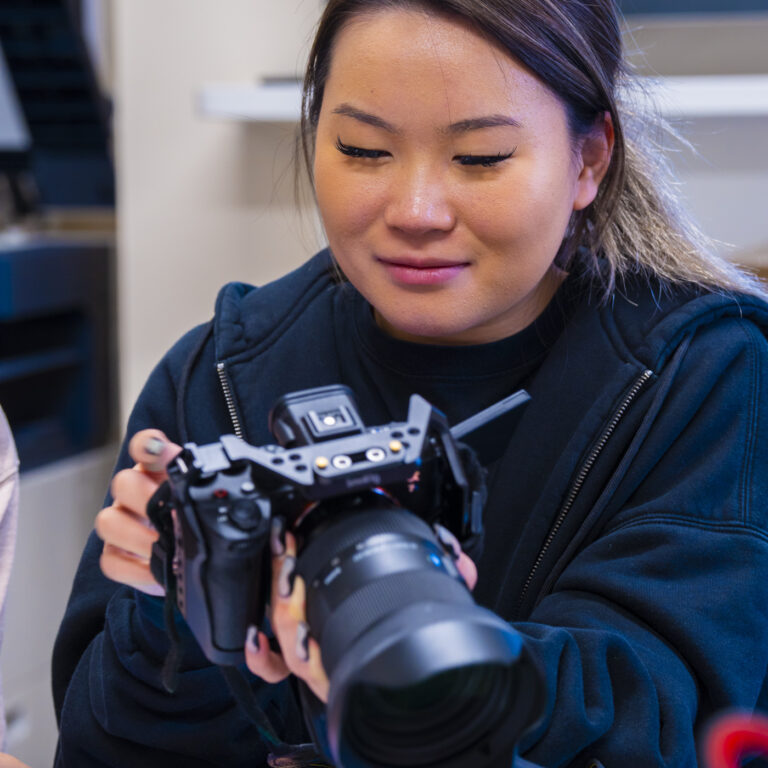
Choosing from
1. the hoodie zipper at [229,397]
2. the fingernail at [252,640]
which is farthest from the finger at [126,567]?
the hoodie zipper at [229,397]

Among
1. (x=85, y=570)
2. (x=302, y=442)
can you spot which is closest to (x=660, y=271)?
(x=302, y=442)

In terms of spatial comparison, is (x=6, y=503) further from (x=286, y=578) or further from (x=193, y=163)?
(x=193, y=163)

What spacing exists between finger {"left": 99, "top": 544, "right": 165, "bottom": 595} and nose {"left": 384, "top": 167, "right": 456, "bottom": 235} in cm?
30

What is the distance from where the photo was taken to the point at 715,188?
151 cm

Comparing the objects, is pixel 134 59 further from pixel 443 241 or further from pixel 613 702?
pixel 613 702

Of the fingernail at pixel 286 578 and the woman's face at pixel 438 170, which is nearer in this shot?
the fingernail at pixel 286 578

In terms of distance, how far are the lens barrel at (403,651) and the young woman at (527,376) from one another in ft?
0.31

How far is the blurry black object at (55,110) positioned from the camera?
182cm

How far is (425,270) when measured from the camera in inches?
30.6

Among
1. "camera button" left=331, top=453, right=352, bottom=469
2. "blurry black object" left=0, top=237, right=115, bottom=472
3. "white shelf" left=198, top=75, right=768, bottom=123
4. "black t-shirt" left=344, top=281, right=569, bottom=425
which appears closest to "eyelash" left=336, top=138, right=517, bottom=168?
"black t-shirt" left=344, top=281, right=569, bottom=425

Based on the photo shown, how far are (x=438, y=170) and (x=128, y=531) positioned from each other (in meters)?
0.33

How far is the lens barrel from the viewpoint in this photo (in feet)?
1.44

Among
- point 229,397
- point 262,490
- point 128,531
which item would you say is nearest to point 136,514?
point 128,531

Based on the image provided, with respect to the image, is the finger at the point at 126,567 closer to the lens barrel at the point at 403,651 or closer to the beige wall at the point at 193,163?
the lens barrel at the point at 403,651
